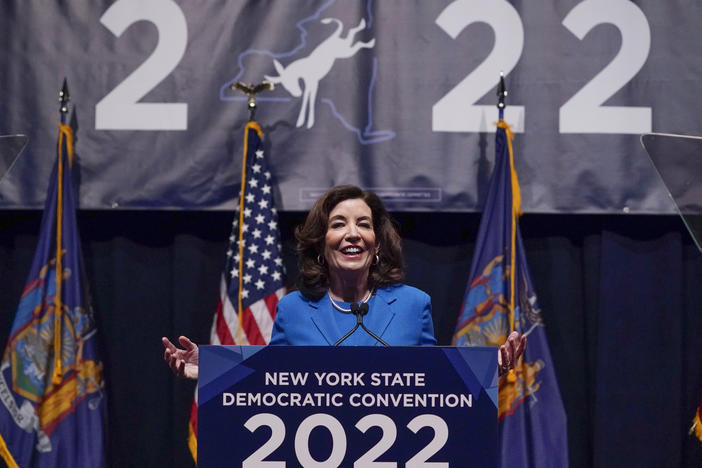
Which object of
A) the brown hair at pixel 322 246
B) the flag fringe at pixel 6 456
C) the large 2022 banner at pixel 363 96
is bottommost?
the flag fringe at pixel 6 456

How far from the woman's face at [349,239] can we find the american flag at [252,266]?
3.69 ft

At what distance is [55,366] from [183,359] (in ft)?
5.41

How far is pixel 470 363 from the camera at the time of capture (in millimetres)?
1606

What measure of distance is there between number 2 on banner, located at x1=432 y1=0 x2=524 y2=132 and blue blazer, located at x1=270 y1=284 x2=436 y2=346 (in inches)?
59.6

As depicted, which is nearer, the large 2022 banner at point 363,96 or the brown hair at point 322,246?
the brown hair at point 322,246

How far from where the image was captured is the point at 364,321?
2197mm

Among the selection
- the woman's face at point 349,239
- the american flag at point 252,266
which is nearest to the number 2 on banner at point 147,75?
the american flag at point 252,266

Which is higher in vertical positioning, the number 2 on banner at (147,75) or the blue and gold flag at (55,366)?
the number 2 on banner at (147,75)

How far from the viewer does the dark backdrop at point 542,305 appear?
3637 mm

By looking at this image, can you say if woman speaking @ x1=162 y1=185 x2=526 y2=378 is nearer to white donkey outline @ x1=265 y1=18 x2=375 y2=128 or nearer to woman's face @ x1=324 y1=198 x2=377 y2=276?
woman's face @ x1=324 y1=198 x2=377 y2=276

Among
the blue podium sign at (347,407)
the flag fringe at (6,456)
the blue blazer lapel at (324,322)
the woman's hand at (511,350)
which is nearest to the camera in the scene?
the blue podium sign at (347,407)

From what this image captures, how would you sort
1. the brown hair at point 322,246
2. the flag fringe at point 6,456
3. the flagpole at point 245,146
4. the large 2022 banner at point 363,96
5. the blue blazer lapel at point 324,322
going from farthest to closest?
the large 2022 banner at point 363,96
the flagpole at point 245,146
the flag fringe at point 6,456
the brown hair at point 322,246
the blue blazer lapel at point 324,322

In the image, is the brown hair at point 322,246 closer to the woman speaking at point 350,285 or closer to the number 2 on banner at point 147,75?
the woman speaking at point 350,285

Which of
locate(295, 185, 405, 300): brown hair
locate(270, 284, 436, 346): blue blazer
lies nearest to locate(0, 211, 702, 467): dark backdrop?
locate(295, 185, 405, 300): brown hair
